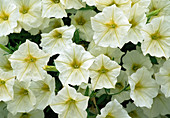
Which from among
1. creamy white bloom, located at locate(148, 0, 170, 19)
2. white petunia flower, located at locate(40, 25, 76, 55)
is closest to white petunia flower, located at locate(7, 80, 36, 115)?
white petunia flower, located at locate(40, 25, 76, 55)

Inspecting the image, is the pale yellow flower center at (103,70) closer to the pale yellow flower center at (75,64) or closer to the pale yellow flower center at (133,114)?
the pale yellow flower center at (75,64)

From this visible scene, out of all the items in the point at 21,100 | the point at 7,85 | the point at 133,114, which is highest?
the point at 7,85

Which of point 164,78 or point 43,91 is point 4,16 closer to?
point 43,91

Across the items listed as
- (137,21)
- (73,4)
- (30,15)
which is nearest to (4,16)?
(30,15)

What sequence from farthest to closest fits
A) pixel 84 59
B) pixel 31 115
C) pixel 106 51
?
pixel 31 115, pixel 106 51, pixel 84 59

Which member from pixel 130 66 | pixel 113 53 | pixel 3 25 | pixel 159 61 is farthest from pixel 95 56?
pixel 3 25

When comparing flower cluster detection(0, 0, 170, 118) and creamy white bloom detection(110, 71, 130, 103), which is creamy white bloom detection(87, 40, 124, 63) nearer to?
flower cluster detection(0, 0, 170, 118)

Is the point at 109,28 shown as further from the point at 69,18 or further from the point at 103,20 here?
the point at 69,18
